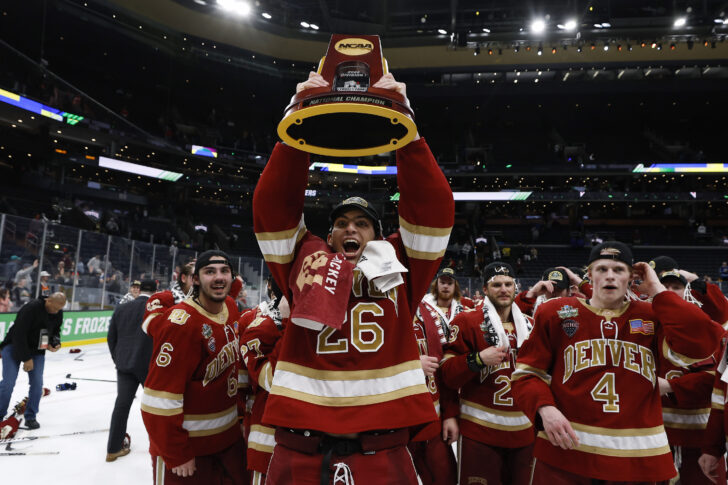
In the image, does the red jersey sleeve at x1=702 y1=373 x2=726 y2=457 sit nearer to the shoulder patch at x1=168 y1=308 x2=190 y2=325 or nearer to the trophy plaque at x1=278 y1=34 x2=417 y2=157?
the trophy plaque at x1=278 y1=34 x2=417 y2=157

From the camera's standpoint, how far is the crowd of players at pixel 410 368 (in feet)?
5.74

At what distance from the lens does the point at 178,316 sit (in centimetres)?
297

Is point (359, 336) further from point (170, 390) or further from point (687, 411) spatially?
point (687, 411)

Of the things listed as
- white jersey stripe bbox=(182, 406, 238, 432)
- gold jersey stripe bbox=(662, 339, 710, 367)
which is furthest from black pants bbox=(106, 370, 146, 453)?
gold jersey stripe bbox=(662, 339, 710, 367)

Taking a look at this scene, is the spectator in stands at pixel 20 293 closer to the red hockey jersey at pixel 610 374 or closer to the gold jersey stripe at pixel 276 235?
the gold jersey stripe at pixel 276 235

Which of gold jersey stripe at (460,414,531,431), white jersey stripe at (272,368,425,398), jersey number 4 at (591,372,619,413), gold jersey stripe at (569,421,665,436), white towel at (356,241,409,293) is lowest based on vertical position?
gold jersey stripe at (460,414,531,431)

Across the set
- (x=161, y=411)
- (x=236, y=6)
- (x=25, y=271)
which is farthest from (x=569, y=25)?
(x=161, y=411)

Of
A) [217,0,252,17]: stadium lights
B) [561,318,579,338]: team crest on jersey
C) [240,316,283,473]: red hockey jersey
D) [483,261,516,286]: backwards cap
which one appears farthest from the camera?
[217,0,252,17]: stadium lights

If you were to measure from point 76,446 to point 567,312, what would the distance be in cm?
573

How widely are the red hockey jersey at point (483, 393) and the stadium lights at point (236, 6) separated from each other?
792 inches

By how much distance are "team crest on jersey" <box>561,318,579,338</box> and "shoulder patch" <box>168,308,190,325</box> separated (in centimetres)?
224

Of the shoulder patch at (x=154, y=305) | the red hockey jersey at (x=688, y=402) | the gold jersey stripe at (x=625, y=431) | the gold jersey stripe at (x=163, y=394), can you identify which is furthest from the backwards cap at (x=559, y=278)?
the shoulder patch at (x=154, y=305)

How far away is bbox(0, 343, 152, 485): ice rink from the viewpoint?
4730mm

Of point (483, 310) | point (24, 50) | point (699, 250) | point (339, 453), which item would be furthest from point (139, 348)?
point (699, 250)
